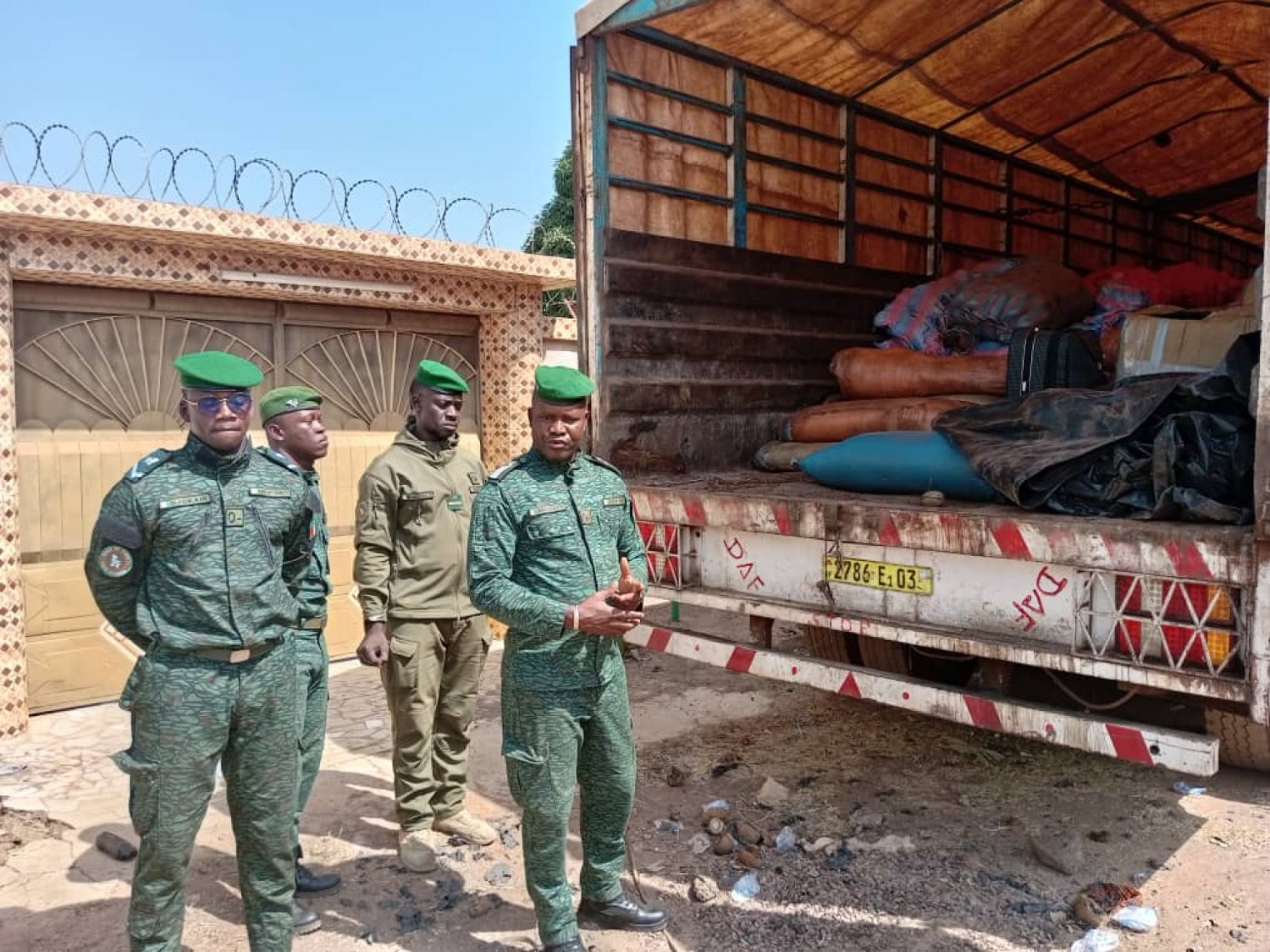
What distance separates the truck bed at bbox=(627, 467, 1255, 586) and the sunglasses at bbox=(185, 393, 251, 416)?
1.52 m

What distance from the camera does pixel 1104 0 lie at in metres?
4.32

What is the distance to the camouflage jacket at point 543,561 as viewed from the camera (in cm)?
243

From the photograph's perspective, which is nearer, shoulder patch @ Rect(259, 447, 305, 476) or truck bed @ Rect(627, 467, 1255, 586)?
truck bed @ Rect(627, 467, 1255, 586)

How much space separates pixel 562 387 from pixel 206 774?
121 cm

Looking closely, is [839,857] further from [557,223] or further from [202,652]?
[557,223]

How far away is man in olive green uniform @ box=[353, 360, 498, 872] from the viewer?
3154 millimetres

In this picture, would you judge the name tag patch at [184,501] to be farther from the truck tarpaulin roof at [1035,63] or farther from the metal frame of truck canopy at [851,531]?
the truck tarpaulin roof at [1035,63]

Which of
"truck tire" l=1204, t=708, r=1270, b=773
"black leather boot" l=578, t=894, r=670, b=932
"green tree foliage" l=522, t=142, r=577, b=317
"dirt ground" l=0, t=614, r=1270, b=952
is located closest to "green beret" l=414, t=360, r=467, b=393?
"dirt ground" l=0, t=614, r=1270, b=952

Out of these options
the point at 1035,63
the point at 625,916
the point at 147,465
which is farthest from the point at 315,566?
the point at 1035,63

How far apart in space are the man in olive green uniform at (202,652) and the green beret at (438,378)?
878 millimetres

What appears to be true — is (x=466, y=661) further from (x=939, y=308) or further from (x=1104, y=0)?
(x=1104, y=0)

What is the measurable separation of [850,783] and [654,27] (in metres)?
3.07

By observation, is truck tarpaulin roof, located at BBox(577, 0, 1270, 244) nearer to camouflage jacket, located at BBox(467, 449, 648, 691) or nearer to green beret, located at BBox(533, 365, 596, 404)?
green beret, located at BBox(533, 365, 596, 404)

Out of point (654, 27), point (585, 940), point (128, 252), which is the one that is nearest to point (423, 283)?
point (128, 252)
